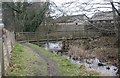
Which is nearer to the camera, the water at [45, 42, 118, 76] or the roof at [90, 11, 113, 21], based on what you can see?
the water at [45, 42, 118, 76]

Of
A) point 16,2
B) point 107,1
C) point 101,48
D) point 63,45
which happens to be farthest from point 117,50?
point 16,2

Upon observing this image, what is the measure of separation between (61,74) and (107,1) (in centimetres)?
374

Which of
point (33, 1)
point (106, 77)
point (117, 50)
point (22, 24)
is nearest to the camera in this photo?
point (106, 77)

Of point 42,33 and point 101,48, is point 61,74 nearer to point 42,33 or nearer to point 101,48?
point 42,33

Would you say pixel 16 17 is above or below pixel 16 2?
below

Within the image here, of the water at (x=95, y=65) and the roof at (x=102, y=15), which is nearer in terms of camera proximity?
the water at (x=95, y=65)

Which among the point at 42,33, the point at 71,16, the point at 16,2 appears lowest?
the point at 42,33

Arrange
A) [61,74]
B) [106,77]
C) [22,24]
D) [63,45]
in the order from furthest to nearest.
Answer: [63,45] → [22,24] → [106,77] → [61,74]

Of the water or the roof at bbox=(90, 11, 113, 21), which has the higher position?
the roof at bbox=(90, 11, 113, 21)

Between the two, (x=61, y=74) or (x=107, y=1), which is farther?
(x=107, y=1)

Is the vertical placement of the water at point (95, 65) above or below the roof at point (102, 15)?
below

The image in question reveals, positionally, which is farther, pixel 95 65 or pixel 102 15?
pixel 95 65

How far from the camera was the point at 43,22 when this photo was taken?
11.4m

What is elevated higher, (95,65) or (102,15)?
(102,15)
